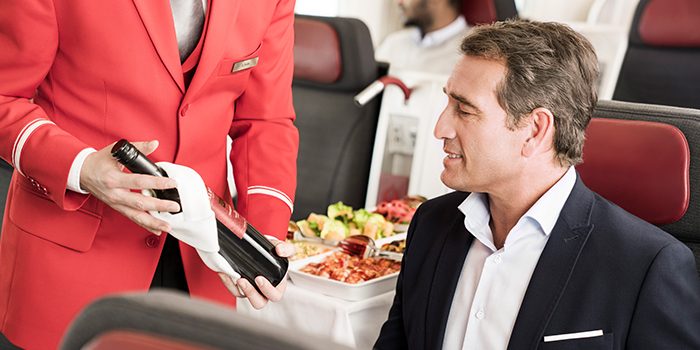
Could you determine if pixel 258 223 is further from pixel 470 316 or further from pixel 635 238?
pixel 635 238

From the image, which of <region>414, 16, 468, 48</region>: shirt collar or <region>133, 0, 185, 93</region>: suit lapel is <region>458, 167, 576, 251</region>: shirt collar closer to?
<region>133, 0, 185, 93</region>: suit lapel

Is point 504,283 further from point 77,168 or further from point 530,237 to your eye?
point 77,168

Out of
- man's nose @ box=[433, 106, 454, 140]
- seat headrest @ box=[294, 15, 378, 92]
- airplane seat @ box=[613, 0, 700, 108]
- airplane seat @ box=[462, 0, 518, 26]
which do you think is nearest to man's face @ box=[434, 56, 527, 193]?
man's nose @ box=[433, 106, 454, 140]

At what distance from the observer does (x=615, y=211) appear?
1.52 metres

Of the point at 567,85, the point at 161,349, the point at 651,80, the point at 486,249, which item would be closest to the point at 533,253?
the point at 486,249

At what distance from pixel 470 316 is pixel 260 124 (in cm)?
50

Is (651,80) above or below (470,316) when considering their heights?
below

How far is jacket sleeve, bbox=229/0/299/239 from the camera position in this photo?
1.57 metres

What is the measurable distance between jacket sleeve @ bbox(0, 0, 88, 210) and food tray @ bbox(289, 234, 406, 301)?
0.66 m

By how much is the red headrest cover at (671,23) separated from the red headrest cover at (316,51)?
1348 millimetres

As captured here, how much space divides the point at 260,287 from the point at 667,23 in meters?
2.85

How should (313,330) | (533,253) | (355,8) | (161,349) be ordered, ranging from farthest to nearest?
(355,8) < (313,330) < (533,253) < (161,349)

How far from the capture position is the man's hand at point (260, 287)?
1403 mm

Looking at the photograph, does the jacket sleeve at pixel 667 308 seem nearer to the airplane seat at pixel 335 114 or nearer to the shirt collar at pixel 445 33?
the airplane seat at pixel 335 114
